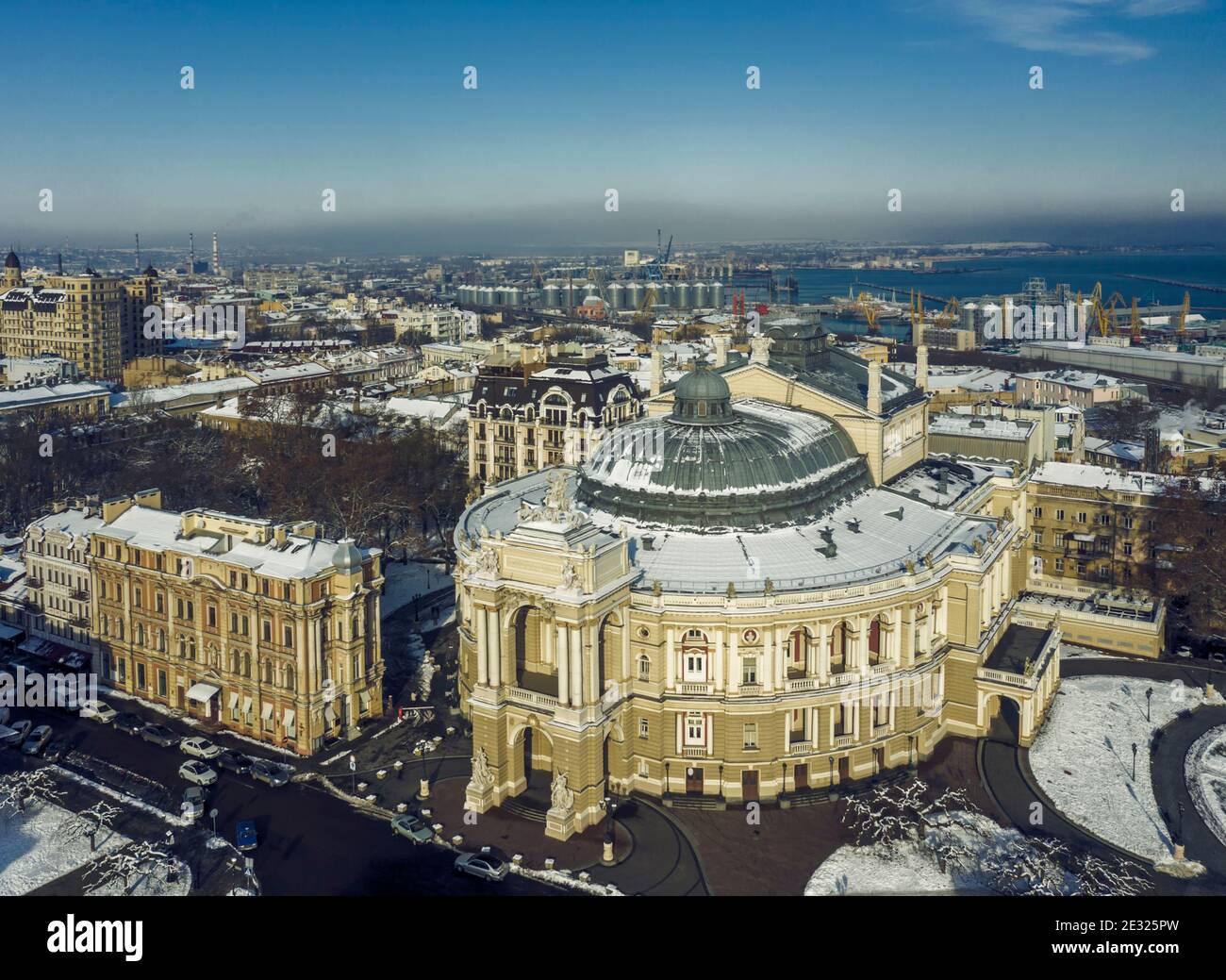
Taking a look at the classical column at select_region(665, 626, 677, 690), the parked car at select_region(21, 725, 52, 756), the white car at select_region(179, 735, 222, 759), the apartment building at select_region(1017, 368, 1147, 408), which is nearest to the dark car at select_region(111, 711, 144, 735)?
the parked car at select_region(21, 725, 52, 756)

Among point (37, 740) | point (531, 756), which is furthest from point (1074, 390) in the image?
point (37, 740)

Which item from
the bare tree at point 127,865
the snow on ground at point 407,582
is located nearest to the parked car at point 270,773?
the bare tree at point 127,865

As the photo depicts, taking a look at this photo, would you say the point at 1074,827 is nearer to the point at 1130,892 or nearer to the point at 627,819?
the point at 1130,892

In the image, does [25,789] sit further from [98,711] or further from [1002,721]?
[1002,721]

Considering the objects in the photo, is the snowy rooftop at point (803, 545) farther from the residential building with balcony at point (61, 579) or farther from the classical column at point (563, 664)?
the residential building with balcony at point (61, 579)

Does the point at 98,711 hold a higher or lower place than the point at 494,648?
lower

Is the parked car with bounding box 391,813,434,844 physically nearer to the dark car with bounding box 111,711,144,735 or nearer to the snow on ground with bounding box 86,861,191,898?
the snow on ground with bounding box 86,861,191,898
